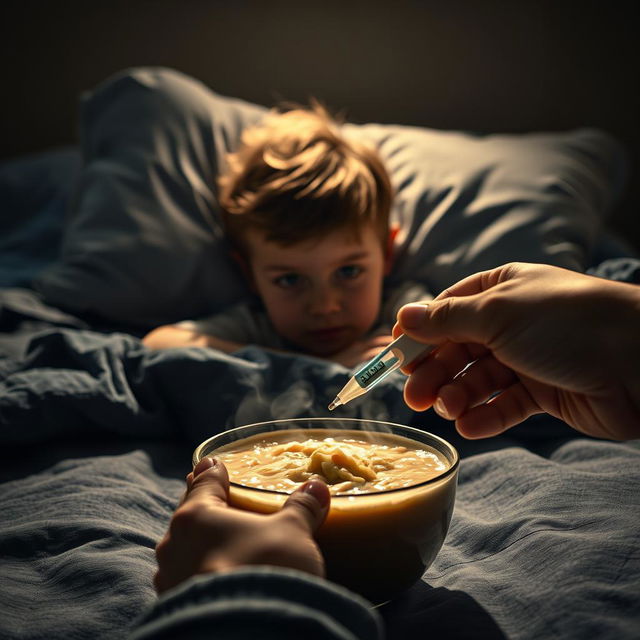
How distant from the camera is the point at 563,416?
77 cm

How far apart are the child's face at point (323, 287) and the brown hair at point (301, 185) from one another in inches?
1.2

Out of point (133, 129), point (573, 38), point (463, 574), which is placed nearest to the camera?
point (463, 574)

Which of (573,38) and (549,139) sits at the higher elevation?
(573,38)

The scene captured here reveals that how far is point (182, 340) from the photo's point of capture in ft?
4.09

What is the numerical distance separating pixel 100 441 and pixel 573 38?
6.21ft

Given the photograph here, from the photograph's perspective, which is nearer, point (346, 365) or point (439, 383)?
point (439, 383)

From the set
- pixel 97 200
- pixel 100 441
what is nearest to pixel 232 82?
pixel 97 200

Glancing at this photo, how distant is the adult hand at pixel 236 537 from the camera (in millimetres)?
492

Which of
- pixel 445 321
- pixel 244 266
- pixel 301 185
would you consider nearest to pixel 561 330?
pixel 445 321

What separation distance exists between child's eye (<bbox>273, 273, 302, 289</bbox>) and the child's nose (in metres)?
0.05

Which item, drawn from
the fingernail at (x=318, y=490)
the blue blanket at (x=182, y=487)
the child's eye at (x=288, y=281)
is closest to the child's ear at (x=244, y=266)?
the child's eye at (x=288, y=281)

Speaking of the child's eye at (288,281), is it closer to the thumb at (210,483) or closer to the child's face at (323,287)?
the child's face at (323,287)

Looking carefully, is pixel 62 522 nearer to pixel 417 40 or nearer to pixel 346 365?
pixel 346 365

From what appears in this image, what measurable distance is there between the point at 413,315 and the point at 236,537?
30 cm
